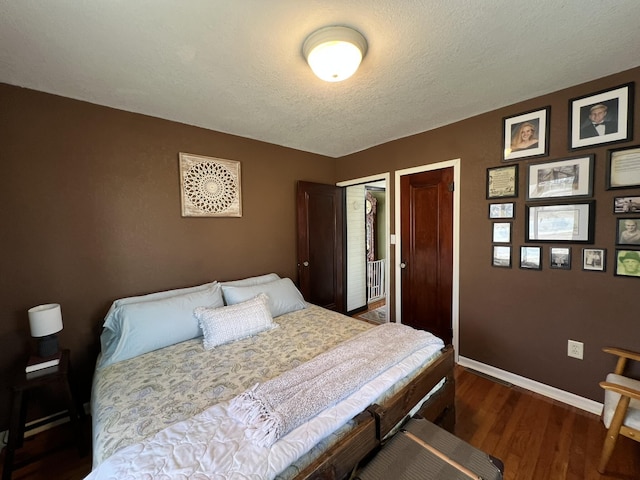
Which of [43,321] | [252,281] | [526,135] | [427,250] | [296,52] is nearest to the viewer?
[296,52]

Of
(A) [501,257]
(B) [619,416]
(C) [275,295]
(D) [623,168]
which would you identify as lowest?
(B) [619,416]

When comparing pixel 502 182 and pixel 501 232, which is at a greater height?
pixel 502 182

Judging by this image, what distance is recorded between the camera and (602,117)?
5.84 feet

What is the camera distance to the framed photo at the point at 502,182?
2176 millimetres

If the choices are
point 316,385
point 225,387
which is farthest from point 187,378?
point 316,385

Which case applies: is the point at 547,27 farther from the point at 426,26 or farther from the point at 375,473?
the point at 375,473

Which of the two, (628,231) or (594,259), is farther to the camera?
(594,259)

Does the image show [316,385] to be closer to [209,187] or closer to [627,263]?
[209,187]

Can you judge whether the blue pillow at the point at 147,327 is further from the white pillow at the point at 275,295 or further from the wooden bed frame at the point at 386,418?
the wooden bed frame at the point at 386,418

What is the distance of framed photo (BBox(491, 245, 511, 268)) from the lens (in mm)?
2234

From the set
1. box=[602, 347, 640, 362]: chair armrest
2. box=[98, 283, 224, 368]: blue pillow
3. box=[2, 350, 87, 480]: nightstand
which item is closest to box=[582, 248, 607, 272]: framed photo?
box=[602, 347, 640, 362]: chair armrest

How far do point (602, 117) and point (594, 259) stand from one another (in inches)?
39.9

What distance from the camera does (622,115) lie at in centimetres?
171

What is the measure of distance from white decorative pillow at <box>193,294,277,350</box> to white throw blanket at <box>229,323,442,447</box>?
74cm
